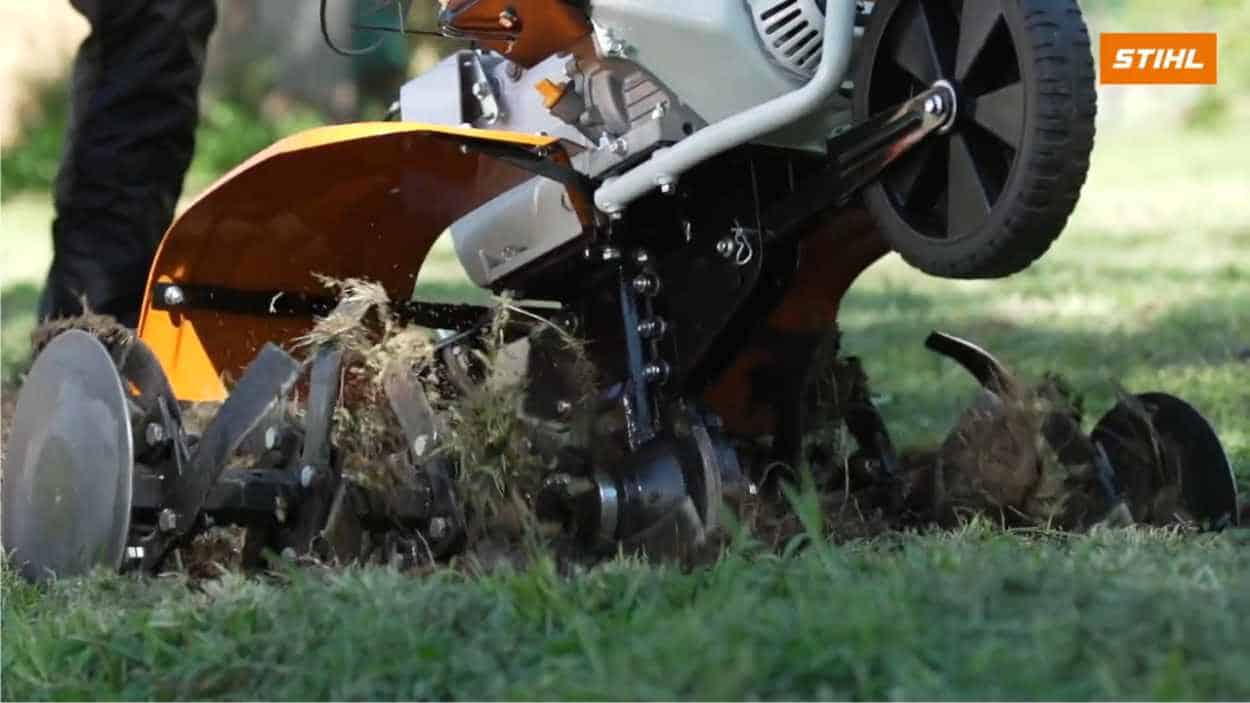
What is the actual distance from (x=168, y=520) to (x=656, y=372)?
100cm

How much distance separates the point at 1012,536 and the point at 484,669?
4.53 ft

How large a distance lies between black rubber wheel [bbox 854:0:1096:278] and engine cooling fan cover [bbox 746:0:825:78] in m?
0.14

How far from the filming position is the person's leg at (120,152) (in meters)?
5.66

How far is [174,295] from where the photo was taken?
4.52 metres

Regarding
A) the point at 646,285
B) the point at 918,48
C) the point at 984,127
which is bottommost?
the point at 646,285

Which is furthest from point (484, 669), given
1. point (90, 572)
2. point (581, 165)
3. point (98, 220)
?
point (98, 220)

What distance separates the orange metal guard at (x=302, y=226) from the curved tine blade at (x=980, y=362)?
1.06 m

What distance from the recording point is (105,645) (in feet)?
10.4

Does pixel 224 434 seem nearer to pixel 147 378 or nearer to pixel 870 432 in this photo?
pixel 147 378

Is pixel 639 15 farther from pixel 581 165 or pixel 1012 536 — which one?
pixel 1012 536

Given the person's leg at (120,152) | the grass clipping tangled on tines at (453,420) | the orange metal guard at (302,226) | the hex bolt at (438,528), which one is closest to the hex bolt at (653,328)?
the grass clipping tangled on tines at (453,420)

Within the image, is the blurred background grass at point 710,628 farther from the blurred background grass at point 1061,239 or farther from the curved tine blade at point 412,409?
the blurred background grass at point 1061,239

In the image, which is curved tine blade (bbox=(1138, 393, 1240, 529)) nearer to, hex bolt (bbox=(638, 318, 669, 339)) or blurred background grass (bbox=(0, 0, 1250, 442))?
blurred background grass (bbox=(0, 0, 1250, 442))

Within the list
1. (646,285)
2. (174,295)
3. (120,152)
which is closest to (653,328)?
(646,285)
